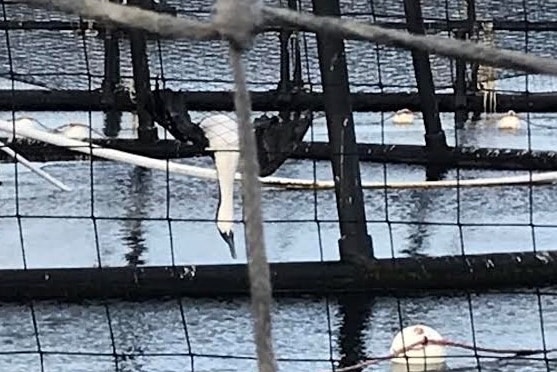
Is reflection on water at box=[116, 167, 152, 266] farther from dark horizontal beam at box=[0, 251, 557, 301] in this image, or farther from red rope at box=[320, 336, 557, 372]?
red rope at box=[320, 336, 557, 372]

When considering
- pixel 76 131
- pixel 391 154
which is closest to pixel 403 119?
pixel 391 154

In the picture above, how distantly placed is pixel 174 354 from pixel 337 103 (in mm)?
757

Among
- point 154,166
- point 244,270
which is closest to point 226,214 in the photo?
point 244,270

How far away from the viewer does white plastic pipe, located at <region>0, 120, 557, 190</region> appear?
582 cm

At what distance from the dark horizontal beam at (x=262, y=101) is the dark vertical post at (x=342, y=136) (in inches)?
66.4

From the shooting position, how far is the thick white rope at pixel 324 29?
1.91 meters

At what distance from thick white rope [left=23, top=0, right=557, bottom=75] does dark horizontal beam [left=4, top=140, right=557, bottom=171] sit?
13.8 feet

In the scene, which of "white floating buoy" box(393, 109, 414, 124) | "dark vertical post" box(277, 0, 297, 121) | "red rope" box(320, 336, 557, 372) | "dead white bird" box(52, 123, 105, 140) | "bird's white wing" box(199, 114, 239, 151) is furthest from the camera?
"white floating buoy" box(393, 109, 414, 124)

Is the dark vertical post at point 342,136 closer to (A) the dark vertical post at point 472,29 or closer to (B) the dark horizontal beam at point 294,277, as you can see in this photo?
(B) the dark horizontal beam at point 294,277

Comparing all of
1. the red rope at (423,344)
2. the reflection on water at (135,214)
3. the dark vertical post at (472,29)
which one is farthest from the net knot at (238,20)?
the dark vertical post at (472,29)

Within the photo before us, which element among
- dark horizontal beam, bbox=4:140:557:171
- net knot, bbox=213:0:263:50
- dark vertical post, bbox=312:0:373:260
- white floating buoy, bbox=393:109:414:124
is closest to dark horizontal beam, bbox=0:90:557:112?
dark horizontal beam, bbox=4:140:557:171

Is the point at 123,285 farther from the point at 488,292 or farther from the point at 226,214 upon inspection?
the point at 488,292

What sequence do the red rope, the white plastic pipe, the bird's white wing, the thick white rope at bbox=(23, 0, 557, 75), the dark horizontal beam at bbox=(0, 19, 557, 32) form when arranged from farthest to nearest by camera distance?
the dark horizontal beam at bbox=(0, 19, 557, 32), the white plastic pipe, the bird's white wing, the red rope, the thick white rope at bbox=(23, 0, 557, 75)

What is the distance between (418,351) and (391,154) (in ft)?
9.91
